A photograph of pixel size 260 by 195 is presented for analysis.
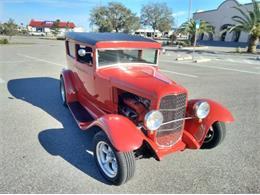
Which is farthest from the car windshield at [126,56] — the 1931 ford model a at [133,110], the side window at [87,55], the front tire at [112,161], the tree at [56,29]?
the tree at [56,29]

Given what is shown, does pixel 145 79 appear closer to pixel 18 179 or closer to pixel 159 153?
pixel 159 153

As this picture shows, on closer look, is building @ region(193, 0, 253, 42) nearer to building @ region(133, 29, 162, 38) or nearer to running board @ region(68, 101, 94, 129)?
building @ region(133, 29, 162, 38)

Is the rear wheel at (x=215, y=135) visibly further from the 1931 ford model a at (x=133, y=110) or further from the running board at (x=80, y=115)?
the running board at (x=80, y=115)

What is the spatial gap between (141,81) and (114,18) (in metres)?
62.1

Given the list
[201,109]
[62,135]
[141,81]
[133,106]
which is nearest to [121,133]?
[133,106]

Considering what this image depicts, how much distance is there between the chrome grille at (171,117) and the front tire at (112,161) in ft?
2.09

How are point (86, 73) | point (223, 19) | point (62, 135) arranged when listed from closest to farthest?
point (62, 135) < point (86, 73) < point (223, 19)

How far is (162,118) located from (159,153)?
20.9 inches

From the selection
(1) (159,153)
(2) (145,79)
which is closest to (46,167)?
(1) (159,153)

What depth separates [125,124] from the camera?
9.68 ft

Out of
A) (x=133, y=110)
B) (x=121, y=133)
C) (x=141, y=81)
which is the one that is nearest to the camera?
(x=121, y=133)

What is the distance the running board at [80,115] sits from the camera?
4023 mm

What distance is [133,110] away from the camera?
353 cm

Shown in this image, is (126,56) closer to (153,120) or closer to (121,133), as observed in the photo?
(153,120)
